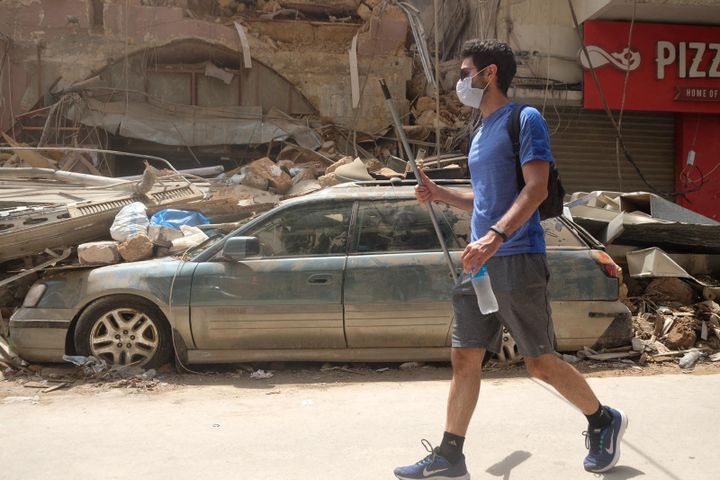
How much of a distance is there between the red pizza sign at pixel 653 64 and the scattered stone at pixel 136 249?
7.37 m

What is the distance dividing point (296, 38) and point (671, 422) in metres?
9.06

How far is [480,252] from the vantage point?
2.62 metres

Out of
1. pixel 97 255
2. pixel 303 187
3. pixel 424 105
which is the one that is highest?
pixel 424 105

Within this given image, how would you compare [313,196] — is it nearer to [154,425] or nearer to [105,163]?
[154,425]

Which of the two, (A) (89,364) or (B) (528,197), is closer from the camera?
(B) (528,197)

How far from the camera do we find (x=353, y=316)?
494 cm

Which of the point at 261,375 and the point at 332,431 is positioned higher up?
the point at 332,431

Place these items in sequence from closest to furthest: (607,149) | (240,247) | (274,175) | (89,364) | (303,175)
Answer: (240,247)
(89,364)
(274,175)
(303,175)
(607,149)

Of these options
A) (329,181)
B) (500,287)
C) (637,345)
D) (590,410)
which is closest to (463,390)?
(500,287)

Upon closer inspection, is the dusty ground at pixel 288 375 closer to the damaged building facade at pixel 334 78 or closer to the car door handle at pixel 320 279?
the car door handle at pixel 320 279

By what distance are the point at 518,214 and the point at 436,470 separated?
1.14 m

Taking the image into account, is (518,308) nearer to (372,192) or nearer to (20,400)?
(372,192)

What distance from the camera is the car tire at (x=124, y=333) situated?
5.05 m

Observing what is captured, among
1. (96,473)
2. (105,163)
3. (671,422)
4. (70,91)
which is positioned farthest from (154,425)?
(70,91)
